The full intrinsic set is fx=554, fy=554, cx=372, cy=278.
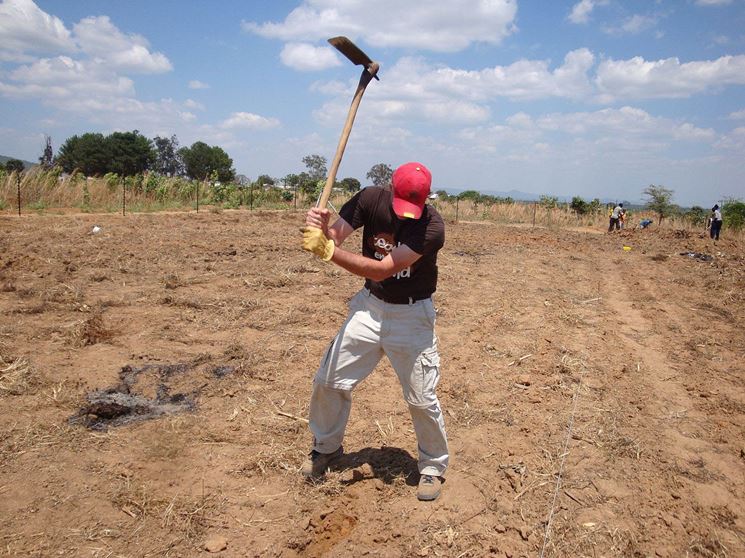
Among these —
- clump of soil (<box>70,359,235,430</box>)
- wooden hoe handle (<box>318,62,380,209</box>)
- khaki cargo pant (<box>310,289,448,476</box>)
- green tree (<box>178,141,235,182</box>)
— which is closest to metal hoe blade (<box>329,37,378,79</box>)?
wooden hoe handle (<box>318,62,380,209</box>)

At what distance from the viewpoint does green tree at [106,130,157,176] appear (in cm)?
4775

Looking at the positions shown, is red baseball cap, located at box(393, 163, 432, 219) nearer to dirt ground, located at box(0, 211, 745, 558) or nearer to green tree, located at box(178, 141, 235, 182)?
dirt ground, located at box(0, 211, 745, 558)

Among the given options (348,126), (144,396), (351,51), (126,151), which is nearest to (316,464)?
(144,396)

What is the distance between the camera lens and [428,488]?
118 inches

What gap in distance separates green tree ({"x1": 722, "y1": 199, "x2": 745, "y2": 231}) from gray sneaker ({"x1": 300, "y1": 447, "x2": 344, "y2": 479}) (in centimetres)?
2634

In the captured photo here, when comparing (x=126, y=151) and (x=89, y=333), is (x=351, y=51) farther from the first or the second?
(x=126, y=151)

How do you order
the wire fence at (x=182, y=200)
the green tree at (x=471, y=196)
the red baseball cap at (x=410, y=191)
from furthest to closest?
the green tree at (x=471, y=196)
the wire fence at (x=182, y=200)
the red baseball cap at (x=410, y=191)

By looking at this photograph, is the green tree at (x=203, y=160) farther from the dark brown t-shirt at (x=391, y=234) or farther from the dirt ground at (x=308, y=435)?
the dark brown t-shirt at (x=391, y=234)

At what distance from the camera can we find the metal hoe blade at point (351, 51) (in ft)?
10.3

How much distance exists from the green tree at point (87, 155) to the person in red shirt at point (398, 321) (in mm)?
51004

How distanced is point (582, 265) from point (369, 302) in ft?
33.8

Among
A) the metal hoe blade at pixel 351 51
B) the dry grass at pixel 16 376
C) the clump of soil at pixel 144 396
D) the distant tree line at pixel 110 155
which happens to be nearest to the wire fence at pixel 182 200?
the clump of soil at pixel 144 396

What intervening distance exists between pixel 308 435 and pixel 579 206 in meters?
30.7

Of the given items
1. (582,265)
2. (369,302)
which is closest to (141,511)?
(369,302)
